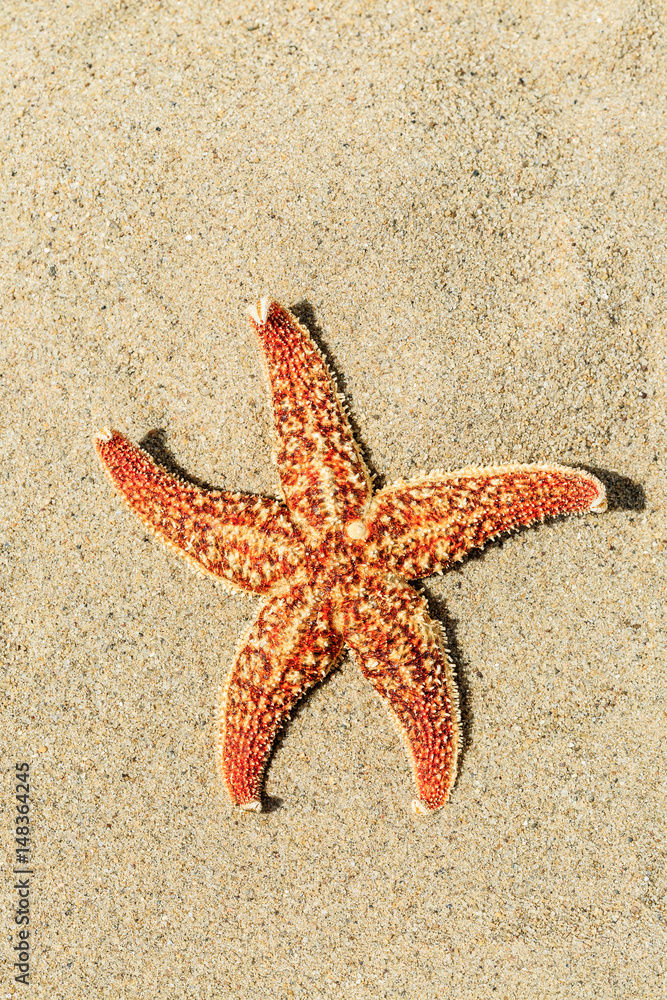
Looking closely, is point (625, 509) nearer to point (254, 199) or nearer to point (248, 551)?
point (248, 551)

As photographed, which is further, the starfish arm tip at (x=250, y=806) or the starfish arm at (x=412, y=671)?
the starfish arm tip at (x=250, y=806)

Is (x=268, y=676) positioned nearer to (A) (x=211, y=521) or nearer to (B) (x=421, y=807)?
(A) (x=211, y=521)

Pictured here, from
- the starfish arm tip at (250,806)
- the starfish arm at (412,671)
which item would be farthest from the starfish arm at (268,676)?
the starfish arm at (412,671)

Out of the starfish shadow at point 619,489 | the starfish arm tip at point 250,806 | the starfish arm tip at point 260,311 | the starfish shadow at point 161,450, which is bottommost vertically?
the starfish arm tip at point 250,806

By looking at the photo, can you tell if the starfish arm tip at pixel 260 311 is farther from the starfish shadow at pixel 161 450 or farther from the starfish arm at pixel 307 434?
the starfish shadow at pixel 161 450

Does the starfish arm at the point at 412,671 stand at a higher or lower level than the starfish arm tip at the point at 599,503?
lower

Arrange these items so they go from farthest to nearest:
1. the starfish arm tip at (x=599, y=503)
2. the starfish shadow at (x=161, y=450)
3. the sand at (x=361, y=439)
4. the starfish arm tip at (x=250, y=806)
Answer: the starfish shadow at (x=161, y=450)
the sand at (x=361, y=439)
the starfish arm tip at (x=250, y=806)
the starfish arm tip at (x=599, y=503)

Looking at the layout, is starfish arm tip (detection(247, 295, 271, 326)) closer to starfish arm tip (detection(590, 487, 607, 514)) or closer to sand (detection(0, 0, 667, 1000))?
sand (detection(0, 0, 667, 1000))
